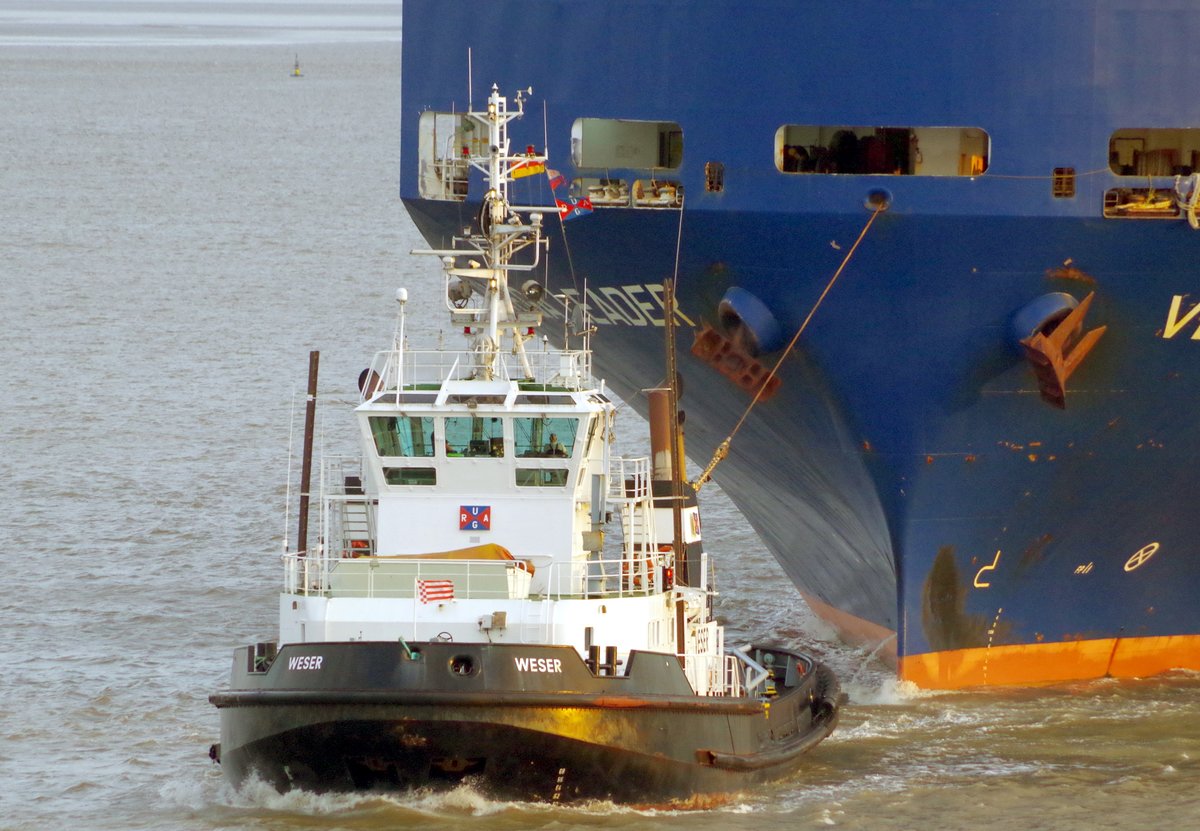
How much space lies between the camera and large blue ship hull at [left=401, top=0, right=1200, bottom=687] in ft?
69.5

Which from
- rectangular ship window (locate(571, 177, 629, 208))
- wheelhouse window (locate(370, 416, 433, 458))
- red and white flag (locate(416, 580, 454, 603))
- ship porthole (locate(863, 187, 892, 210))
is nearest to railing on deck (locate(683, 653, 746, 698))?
red and white flag (locate(416, 580, 454, 603))

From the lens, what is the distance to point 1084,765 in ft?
69.5

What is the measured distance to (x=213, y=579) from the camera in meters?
28.8

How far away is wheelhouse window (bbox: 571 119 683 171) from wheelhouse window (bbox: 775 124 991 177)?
180cm

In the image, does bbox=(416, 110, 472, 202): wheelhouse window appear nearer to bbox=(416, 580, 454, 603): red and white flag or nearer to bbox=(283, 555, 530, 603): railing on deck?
bbox=(283, 555, 530, 603): railing on deck

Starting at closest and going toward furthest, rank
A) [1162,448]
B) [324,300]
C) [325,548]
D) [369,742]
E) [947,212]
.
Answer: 1. [369,742]
2. [325,548]
3. [947,212]
4. [1162,448]
5. [324,300]

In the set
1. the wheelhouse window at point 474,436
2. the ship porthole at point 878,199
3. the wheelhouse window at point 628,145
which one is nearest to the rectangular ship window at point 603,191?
the wheelhouse window at point 628,145

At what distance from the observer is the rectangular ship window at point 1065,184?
21141 millimetres

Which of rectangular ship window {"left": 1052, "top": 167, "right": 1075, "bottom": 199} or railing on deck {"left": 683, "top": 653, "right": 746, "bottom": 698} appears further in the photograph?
rectangular ship window {"left": 1052, "top": 167, "right": 1075, "bottom": 199}

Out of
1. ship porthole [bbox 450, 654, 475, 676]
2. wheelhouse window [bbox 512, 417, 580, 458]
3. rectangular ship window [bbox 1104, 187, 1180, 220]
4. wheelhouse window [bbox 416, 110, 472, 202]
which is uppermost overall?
wheelhouse window [bbox 416, 110, 472, 202]

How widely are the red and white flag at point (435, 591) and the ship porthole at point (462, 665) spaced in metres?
0.79

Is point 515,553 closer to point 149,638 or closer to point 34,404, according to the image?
point 149,638

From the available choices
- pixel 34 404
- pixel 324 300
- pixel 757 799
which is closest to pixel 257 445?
pixel 34 404

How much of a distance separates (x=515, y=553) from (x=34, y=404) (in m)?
22.7
